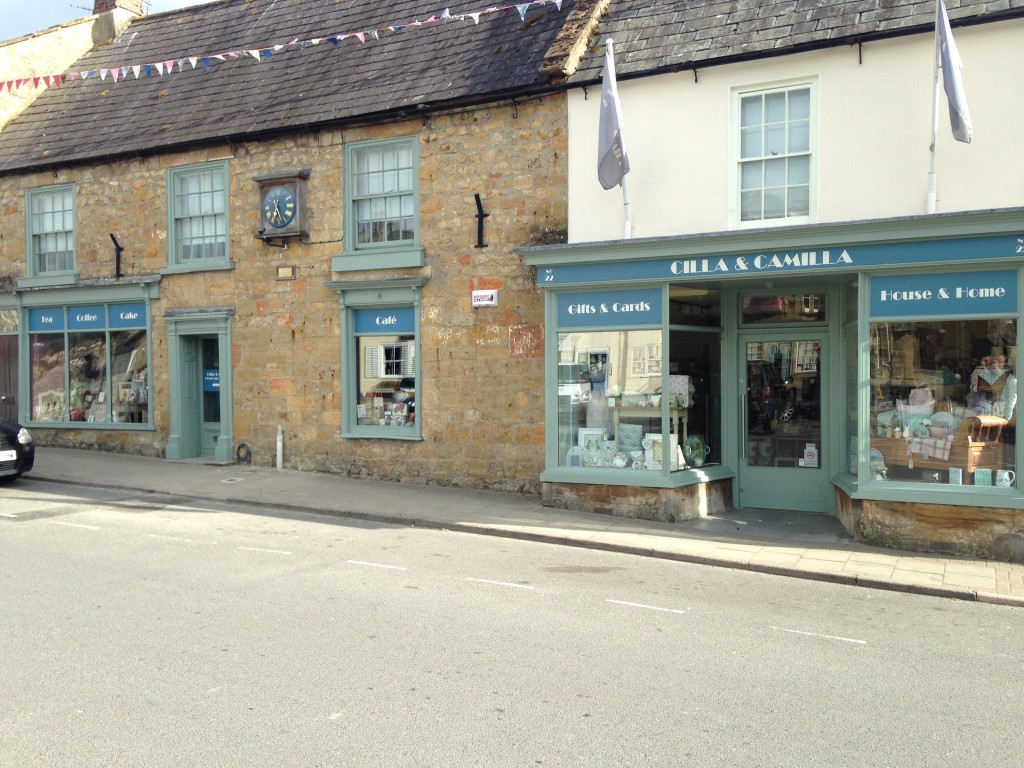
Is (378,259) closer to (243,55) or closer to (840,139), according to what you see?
(243,55)

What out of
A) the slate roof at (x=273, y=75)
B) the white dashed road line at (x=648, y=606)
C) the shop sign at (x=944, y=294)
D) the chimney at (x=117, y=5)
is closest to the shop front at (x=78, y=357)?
the slate roof at (x=273, y=75)

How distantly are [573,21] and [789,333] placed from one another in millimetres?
5421

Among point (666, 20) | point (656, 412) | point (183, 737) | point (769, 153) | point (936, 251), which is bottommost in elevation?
point (183, 737)

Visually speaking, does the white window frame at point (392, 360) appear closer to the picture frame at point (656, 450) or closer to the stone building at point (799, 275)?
the stone building at point (799, 275)

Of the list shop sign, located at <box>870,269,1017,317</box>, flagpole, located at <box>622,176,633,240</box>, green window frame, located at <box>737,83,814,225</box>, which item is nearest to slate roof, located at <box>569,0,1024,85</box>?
green window frame, located at <box>737,83,814,225</box>

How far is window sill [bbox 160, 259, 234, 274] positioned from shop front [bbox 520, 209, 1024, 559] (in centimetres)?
638

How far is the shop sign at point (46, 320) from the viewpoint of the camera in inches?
692

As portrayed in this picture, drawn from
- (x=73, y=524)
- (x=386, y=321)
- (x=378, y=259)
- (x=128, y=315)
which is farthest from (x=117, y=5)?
(x=73, y=524)

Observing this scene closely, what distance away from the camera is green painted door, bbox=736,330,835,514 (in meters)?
11.9

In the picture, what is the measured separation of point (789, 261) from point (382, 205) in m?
6.64

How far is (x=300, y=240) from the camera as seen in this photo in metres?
14.8

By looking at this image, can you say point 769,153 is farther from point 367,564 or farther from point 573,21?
point 367,564

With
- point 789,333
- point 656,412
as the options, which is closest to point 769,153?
point 789,333

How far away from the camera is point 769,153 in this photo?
11.3 meters
